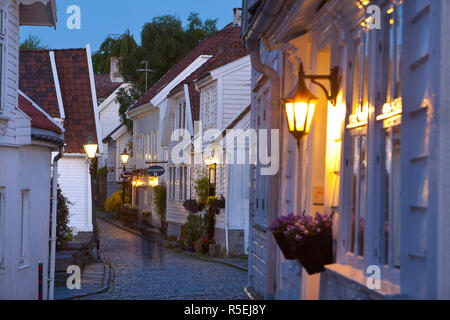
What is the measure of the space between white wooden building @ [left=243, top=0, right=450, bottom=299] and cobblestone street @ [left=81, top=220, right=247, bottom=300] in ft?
15.6

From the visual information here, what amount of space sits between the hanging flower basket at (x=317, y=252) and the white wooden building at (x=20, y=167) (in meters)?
5.48

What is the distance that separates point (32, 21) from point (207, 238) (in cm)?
1548

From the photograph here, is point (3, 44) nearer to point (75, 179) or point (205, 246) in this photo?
point (75, 179)

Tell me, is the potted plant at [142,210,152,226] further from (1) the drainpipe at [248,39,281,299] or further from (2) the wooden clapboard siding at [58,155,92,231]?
(1) the drainpipe at [248,39,281,299]

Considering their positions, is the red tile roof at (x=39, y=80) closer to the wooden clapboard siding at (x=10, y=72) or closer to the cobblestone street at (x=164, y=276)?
the cobblestone street at (x=164, y=276)

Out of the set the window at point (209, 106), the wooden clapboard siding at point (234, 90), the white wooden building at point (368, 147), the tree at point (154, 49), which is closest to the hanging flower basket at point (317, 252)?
the white wooden building at point (368, 147)

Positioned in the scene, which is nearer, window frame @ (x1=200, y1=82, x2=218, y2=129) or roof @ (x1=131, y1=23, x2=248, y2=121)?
window frame @ (x1=200, y1=82, x2=218, y2=129)

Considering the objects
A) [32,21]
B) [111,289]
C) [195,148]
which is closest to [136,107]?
[195,148]

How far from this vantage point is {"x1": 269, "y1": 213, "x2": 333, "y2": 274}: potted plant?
24.2 feet

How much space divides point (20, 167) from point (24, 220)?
1.13 meters

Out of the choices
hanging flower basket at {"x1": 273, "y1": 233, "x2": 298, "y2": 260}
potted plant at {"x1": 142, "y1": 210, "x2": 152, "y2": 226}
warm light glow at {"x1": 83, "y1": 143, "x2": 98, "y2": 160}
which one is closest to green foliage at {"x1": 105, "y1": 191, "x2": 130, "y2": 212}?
potted plant at {"x1": 142, "y1": 210, "x2": 152, "y2": 226}

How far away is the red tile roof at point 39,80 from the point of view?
25969mm

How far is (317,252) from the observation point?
7438mm
